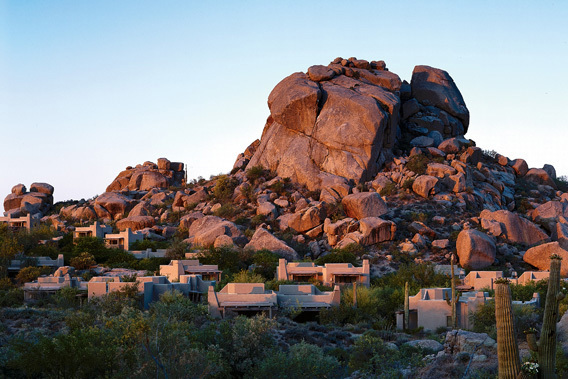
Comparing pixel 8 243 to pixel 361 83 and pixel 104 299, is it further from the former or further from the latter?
pixel 361 83

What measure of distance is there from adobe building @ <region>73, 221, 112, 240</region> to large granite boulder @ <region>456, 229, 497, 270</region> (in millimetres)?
31103

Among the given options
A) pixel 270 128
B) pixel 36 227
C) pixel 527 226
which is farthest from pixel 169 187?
pixel 527 226

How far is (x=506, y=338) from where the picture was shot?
1443 cm

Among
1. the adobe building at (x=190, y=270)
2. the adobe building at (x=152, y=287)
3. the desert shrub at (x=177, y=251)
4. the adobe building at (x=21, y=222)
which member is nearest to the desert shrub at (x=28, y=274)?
the adobe building at (x=152, y=287)

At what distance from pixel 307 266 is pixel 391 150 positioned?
2905cm

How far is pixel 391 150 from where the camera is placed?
75562mm

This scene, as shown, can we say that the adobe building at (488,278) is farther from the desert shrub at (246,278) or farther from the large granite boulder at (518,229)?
the desert shrub at (246,278)

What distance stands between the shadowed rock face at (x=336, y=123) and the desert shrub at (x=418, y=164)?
2843 mm

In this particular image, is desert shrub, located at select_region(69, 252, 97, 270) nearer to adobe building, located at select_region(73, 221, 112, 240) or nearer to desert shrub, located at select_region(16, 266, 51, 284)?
desert shrub, located at select_region(16, 266, 51, 284)

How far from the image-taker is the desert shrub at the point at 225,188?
2894 inches

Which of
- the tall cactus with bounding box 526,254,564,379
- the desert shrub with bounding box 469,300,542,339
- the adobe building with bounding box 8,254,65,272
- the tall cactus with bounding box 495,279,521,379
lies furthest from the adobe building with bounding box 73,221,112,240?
the tall cactus with bounding box 495,279,521,379

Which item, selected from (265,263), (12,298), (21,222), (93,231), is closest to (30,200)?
(21,222)

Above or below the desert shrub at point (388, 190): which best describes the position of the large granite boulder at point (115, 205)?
below

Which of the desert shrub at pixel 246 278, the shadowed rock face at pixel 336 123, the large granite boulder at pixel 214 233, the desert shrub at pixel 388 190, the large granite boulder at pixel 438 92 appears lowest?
the desert shrub at pixel 246 278
